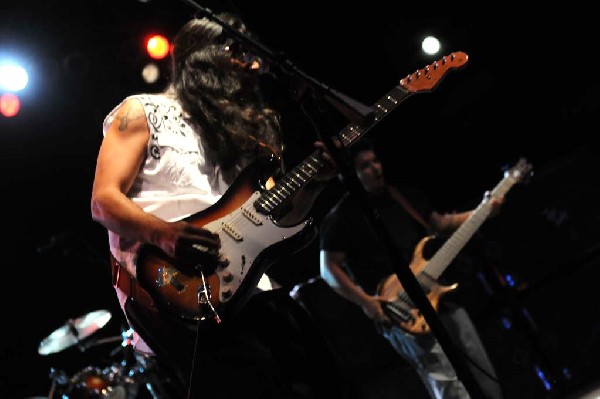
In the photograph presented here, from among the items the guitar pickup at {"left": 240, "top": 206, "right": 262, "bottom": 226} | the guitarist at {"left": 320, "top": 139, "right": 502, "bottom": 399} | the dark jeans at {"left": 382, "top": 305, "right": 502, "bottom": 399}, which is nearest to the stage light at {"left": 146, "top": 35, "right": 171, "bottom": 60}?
the guitarist at {"left": 320, "top": 139, "right": 502, "bottom": 399}

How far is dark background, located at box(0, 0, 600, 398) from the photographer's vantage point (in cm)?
560

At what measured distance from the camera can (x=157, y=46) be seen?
6625 millimetres

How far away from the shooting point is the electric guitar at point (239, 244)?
83.7 inches

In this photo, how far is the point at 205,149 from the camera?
105 inches

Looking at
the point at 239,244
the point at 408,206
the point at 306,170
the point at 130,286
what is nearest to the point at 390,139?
the point at 408,206

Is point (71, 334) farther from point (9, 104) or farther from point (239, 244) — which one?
point (239, 244)

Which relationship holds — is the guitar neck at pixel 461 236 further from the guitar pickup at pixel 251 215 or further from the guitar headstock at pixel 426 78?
the guitar pickup at pixel 251 215

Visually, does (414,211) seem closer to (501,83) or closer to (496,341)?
(496,341)

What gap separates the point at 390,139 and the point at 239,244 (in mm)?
5368

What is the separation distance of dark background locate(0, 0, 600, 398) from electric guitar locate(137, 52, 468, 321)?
3321mm

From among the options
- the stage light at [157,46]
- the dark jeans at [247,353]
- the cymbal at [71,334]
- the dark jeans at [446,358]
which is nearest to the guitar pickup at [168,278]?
the dark jeans at [247,353]

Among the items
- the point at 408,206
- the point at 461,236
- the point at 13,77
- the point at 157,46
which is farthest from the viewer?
the point at 157,46

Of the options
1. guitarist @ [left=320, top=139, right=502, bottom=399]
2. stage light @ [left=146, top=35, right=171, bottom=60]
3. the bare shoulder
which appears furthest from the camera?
stage light @ [left=146, top=35, right=171, bottom=60]

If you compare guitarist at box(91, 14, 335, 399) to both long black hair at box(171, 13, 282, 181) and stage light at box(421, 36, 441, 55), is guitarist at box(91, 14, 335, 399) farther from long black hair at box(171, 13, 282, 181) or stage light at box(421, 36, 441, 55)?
stage light at box(421, 36, 441, 55)
